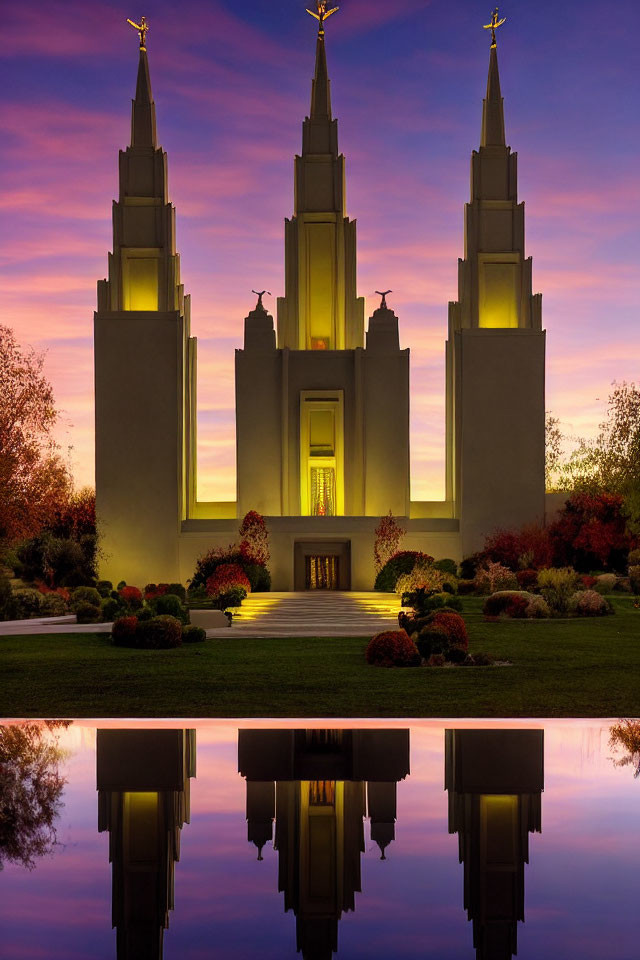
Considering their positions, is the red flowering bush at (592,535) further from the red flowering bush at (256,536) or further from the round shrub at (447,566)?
the red flowering bush at (256,536)

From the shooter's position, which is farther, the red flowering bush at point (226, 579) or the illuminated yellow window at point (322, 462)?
the illuminated yellow window at point (322, 462)

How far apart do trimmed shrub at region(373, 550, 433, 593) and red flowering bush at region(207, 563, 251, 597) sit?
4178 mm

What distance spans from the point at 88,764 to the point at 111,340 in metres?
29.6

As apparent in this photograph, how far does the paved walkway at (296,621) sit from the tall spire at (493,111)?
17534mm

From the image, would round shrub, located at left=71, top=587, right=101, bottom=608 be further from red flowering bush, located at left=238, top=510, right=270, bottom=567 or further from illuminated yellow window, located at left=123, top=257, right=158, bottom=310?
illuminated yellow window, located at left=123, top=257, right=158, bottom=310

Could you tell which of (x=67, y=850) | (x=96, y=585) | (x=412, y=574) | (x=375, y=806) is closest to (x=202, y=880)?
(x=67, y=850)

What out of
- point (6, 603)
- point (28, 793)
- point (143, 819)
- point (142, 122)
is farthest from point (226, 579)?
point (143, 819)

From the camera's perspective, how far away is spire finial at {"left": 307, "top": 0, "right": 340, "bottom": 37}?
37.3m

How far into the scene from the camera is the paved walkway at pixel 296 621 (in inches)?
730

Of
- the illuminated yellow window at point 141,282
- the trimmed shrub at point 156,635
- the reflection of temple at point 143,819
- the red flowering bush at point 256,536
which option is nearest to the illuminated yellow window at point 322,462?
the red flowering bush at point 256,536

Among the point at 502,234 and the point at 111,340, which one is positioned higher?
the point at 502,234

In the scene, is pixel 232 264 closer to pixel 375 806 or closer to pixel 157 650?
pixel 157 650

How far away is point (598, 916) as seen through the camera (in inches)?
137

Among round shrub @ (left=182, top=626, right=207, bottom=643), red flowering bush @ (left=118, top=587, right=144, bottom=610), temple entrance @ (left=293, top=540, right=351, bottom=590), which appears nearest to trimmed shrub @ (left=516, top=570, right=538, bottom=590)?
temple entrance @ (left=293, top=540, right=351, bottom=590)
